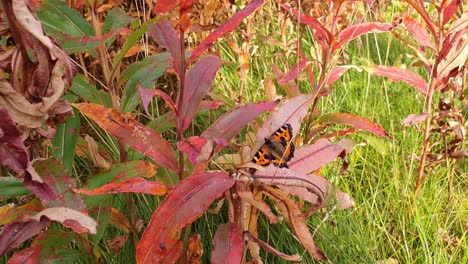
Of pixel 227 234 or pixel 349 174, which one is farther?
pixel 349 174

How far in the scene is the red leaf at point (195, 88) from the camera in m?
1.26

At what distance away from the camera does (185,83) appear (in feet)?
4.28

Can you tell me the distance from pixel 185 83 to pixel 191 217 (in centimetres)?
32

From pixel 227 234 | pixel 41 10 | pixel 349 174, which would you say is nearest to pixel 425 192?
pixel 349 174

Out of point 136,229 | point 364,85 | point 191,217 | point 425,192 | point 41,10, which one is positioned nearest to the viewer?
point 191,217

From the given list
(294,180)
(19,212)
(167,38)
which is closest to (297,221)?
(294,180)

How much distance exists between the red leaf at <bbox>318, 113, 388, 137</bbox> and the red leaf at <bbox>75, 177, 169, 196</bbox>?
0.66m

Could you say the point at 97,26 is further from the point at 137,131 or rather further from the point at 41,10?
the point at 137,131

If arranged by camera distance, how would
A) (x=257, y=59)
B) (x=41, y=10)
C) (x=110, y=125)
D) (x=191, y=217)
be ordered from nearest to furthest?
(x=191, y=217), (x=110, y=125), (x=41, y=10), (x=257, y=59)

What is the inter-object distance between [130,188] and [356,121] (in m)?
0.77

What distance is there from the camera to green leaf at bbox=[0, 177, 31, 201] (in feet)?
4.14

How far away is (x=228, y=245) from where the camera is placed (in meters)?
1.25

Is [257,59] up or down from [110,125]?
down

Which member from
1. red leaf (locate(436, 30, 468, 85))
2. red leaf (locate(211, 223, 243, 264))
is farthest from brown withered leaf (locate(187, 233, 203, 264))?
red leaf (locate(436, 30, 468, 85))
